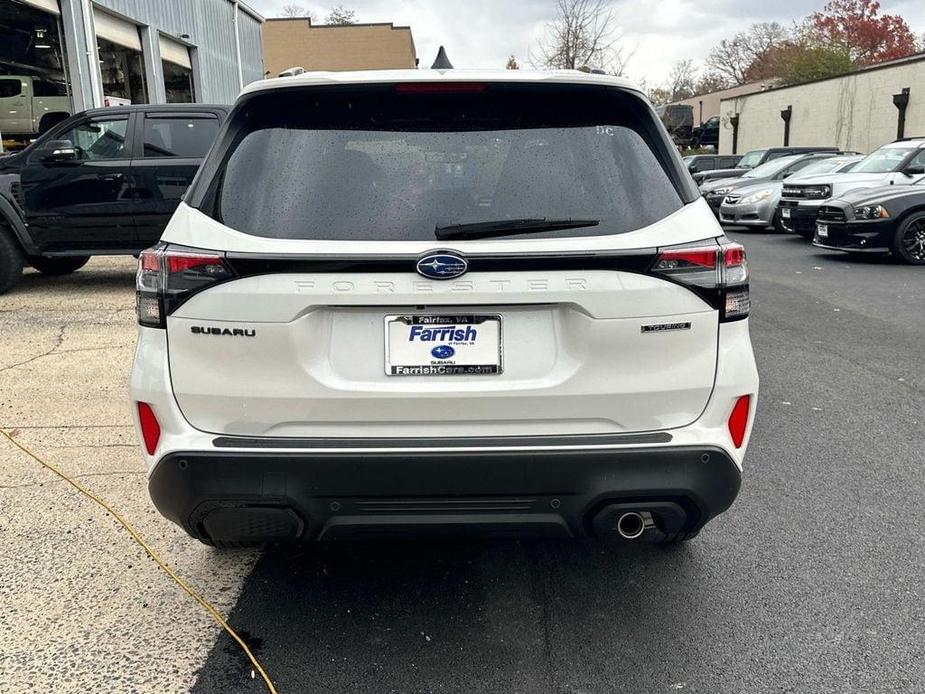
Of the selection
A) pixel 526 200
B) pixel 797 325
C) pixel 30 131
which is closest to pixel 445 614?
pixel 526 200

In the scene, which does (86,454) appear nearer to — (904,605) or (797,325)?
(904,605)

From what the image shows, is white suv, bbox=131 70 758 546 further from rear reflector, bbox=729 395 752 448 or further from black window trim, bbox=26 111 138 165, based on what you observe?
black window trim, bbox=26 111 138 165

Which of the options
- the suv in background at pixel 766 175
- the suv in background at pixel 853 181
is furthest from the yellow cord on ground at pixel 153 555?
the suv in background at pixel 766 175

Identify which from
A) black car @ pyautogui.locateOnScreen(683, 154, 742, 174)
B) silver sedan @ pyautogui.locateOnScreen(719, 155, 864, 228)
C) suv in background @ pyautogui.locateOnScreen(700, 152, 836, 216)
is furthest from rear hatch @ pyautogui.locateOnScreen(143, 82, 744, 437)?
black car @ pyautogui.locateOnScreen(683, 154, 742, 174)

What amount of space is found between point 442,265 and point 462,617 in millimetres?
1329

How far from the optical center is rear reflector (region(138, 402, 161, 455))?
8.23 feet

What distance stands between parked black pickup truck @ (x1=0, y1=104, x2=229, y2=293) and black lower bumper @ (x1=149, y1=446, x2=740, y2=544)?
702cm

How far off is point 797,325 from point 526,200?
625 centimetres

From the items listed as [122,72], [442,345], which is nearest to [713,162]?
[122,72]

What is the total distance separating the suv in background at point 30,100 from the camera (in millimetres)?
16094

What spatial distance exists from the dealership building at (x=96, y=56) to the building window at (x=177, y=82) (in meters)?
0.03

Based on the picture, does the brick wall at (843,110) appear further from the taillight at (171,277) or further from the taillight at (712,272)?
the taillight at (171,277)

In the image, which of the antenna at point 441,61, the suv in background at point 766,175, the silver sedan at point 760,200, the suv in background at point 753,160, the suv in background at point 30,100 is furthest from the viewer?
the suv in background at point 753,160

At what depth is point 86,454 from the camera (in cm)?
444
